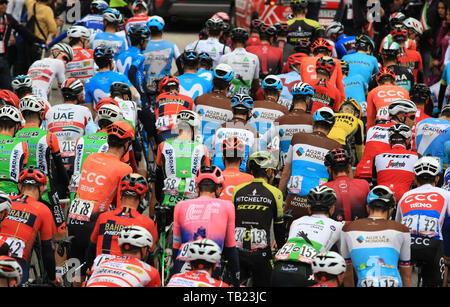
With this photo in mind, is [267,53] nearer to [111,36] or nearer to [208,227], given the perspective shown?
[111,36]

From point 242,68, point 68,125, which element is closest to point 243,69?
point 242,68

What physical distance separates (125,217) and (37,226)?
1255 millimetres

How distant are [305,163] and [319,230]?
2.55m

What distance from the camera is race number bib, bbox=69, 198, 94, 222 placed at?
12.9 m

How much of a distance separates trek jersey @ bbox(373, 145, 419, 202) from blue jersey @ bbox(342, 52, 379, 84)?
537 centimetres

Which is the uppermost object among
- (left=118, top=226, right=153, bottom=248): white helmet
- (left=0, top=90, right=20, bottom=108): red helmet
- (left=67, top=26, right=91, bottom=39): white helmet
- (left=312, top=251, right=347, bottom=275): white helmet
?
(left=118, top=226, right=153, bottom=248): white helmet

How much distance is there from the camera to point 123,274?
10.3 meters

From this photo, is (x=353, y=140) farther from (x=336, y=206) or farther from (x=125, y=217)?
(x=125, y=217)

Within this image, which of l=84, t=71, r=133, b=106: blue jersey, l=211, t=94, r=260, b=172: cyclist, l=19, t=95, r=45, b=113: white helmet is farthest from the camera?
l=84, t=71, r=133, b=106: blue jersey

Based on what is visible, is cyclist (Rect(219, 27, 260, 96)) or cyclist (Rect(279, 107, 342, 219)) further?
cyclist (Rect(219, 27, 260, 96))

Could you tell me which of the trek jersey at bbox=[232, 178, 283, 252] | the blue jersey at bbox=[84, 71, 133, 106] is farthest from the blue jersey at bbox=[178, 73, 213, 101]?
the trek jersey at bbox=[232, 178, 283, 252]

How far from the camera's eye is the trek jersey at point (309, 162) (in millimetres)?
14133

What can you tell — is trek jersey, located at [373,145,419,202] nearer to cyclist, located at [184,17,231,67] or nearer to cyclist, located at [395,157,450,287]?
cyclist, located at [395,157,450,287]
